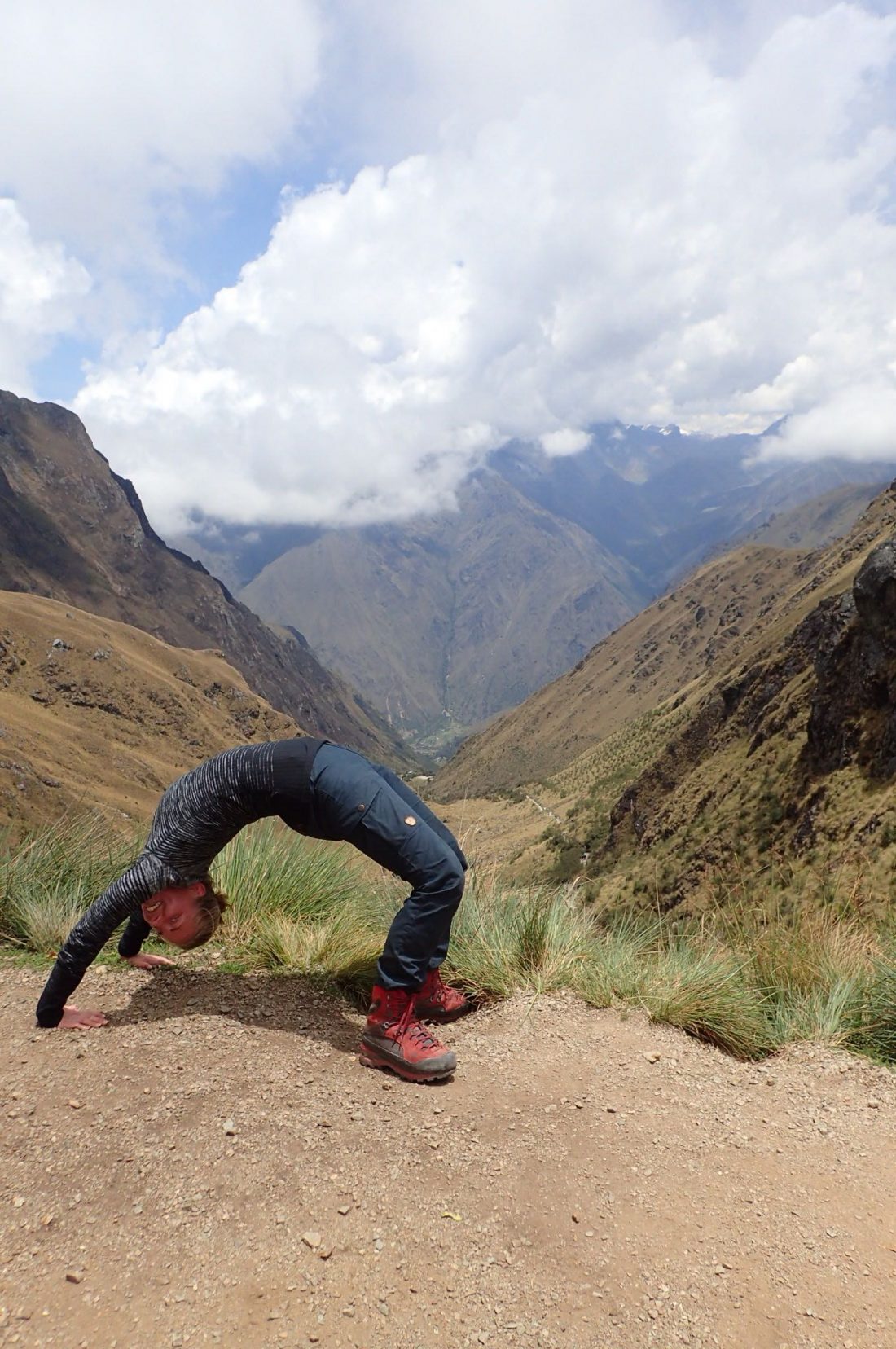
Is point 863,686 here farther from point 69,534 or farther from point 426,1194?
point 69,534

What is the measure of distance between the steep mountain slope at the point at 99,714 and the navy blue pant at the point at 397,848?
34.8 m

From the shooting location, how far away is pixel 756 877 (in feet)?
78.3

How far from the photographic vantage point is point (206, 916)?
4.05m

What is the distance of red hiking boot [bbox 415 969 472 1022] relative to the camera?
4426 millimetres

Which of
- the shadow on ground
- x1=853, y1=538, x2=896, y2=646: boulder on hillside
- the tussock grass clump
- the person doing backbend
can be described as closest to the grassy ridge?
the tussock grass clump

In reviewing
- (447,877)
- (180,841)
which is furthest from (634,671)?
(180,841)

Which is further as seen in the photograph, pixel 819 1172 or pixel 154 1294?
pixel 819 1172

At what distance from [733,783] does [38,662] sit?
63.8 meters

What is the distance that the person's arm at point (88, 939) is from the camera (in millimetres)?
3725

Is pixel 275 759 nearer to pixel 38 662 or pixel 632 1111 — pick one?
pixel 632 1111

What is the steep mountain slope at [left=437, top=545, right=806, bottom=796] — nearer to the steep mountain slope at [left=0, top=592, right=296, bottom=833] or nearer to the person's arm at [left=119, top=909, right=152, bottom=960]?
the steep mountain slope at [left=0, top=592, right=296, bottom=833]

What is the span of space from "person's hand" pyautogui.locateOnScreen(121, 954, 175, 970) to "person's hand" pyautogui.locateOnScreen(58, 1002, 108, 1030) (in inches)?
31.8

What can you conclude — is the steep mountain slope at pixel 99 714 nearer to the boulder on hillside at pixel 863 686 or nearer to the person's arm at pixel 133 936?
the boulder on hillside at pixel 863 686

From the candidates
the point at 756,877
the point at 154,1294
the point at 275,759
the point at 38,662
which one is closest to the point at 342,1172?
the point at 154,1294
